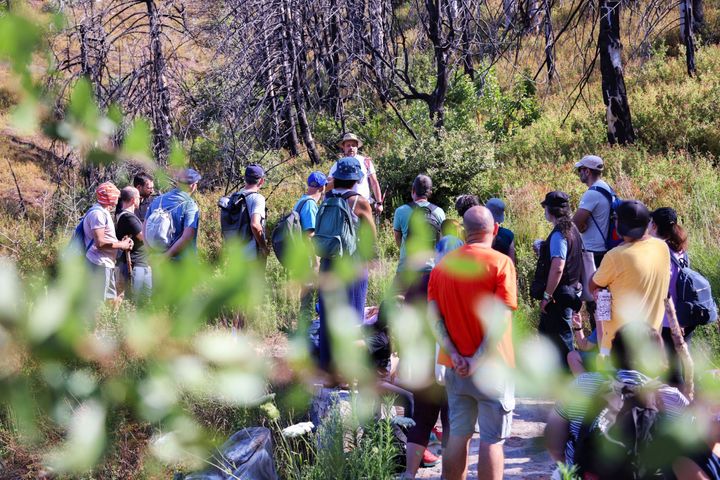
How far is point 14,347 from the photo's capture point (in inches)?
19.8

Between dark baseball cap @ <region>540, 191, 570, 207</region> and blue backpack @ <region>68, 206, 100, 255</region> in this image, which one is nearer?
blue backpack @ <region>68, 206, 100, 255</region>

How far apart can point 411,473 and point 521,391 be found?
3.35m

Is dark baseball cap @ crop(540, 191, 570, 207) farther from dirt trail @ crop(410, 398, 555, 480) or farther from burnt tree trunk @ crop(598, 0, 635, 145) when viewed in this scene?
burnt tree trunk @ crop(598, 0, 635, 145)

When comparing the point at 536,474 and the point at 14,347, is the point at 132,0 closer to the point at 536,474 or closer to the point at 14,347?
the point at 536,474

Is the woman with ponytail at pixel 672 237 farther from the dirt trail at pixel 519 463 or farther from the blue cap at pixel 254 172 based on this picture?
the blue cap at pixel 254 172

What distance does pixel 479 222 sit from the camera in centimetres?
308

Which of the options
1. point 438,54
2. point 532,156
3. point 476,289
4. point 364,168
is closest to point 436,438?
point 364,168

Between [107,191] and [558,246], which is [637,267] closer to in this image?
[558,246]

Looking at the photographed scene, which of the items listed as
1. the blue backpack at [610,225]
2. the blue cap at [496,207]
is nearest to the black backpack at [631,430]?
the blue cap at [496,207]

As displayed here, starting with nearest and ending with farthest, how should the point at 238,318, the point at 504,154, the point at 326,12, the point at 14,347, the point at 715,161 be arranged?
the point at 14,347 → the point at 238,318 → the point at 326,12 → the point at 715,161 → the point at 504,154

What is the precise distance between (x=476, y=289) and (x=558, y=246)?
3.95 meters

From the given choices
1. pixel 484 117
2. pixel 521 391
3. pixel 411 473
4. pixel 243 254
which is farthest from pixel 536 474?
pixel 484 117

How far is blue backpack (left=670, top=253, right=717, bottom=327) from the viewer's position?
415 cm

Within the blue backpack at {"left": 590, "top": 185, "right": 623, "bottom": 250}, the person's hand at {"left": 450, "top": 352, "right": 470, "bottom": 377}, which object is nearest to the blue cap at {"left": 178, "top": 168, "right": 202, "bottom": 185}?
the person's hand at {"left": 450, "top": 352, "right": 470, "bottom": 377}
